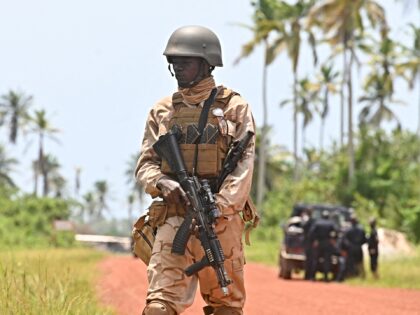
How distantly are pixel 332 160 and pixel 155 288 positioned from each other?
6337 cm

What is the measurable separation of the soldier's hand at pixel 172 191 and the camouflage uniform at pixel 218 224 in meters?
0.06

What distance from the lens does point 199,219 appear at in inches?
235

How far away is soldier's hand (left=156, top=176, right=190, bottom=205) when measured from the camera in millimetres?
5988

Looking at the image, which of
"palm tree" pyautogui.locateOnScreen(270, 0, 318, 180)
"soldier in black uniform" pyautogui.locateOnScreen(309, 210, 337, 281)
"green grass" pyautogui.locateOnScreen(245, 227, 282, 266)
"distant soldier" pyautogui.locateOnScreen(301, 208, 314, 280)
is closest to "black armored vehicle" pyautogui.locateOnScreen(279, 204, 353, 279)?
"distant soldier" pyautogui.locateOnScreen(301, 208, 314, 280)

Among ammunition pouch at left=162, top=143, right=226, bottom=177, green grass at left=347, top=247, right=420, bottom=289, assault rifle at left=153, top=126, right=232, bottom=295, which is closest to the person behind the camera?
assault rifle at left=153, top=126, right=232, bottom=295

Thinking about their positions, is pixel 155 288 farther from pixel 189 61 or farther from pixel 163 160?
pixel 189 61

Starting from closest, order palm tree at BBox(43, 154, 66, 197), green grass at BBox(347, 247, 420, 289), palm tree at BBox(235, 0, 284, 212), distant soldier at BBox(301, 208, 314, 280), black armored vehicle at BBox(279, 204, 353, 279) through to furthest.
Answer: green grass at BBox(347, 247, 420, 289)
distant soldier at BBox(301, 208, 314, 280)
black armored vehicle at BBox(279, 204, 353, 279)
palm tree at BBox(235, 0, 284, 212)
palm tree at BBox(43, 154, 66, 197)

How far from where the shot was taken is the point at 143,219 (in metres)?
6.36

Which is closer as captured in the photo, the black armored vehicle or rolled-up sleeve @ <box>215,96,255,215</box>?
rolled-up sleeve @ <box>215,96,255,215</box>

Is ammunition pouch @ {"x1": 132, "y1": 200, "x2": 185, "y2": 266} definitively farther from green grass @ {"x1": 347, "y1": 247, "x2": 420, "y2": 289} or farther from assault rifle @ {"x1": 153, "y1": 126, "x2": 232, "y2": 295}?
green grass @ {"x1": 347, "y1": 247, "x2": 420, "y2": 289}

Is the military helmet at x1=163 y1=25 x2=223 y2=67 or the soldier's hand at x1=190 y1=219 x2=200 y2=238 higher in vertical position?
the military helmet at x1=163 y1=25 x2=223 y2=67

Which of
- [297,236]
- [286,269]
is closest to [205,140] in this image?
[286,269]

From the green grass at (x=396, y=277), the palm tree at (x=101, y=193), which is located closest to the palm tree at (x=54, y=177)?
the palm tree at (x=101, y=193)

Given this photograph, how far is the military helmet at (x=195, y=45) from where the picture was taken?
244 inches
